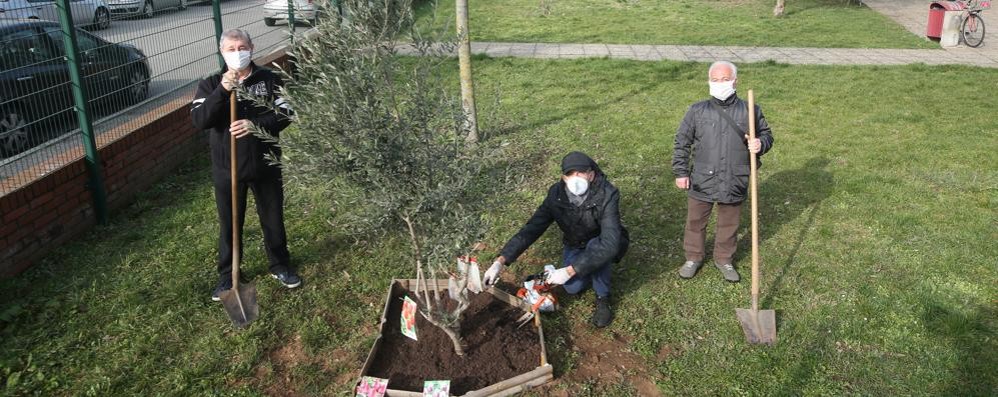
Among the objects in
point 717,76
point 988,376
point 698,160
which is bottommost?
point 988,376

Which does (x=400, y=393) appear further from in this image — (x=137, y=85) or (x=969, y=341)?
(x=137, y=85)

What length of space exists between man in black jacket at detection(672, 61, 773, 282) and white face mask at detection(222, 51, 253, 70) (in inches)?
122

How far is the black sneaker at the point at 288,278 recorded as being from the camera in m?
5.36

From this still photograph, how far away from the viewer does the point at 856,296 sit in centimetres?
525

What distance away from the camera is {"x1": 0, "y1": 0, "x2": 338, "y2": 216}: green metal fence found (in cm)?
547

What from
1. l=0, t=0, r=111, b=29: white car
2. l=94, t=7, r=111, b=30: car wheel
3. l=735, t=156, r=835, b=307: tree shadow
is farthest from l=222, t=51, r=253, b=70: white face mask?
l=735, t=156, r=835, b=307: tree shadow

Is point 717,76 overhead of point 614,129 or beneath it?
overhead

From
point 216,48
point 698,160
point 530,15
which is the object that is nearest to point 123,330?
point 698,160

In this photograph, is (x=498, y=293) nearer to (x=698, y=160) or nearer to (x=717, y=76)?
(x=698, y=160)

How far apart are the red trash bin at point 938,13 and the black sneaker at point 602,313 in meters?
13.8

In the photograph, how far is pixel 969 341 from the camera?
15.4 feet

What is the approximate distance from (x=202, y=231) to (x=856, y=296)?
5.35 metres

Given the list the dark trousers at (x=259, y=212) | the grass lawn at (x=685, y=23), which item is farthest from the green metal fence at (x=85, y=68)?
the grass lawn at (x=685, y=23)

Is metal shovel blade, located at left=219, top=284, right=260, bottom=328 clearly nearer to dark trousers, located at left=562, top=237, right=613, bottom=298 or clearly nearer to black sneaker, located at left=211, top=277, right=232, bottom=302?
black sneaker, located at left=211, top=277, right=232, bottom=302
